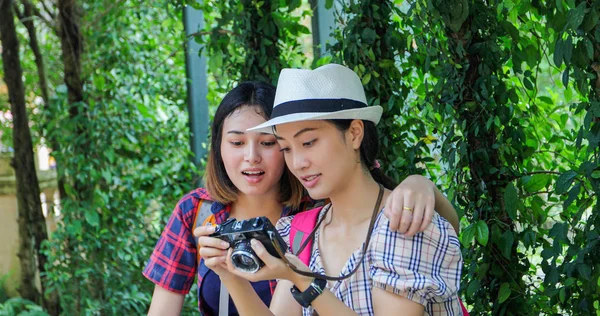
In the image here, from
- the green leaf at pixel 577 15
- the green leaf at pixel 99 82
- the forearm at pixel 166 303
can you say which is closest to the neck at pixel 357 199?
the green leaf at pixel 577 15

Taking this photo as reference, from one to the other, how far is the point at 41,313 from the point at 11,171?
206 cm

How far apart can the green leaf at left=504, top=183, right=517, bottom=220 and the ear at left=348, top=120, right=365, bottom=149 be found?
64 cm

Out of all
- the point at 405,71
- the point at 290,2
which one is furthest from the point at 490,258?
the point at 290,2

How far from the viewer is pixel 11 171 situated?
25.0 feet

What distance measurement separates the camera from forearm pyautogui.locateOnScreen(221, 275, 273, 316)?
208cm

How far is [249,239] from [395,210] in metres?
0.35

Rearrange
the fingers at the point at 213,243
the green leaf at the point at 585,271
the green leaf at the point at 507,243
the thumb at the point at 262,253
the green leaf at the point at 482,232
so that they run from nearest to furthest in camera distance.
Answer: the thumb at the point at 262,253, the fingers at the point at 213,243, the green leaf at the point at 585,271, the green leaf at the point at 482,232, the green leaf at the point at 507,243

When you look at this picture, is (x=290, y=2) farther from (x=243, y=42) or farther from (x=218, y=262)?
(x=218, y=262)

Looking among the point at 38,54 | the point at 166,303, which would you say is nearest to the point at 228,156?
the point at 166,303

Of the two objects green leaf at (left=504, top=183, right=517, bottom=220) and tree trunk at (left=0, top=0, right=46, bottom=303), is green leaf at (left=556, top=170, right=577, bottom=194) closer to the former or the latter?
green leaf at (left=504, top=183, right=517, bottom=220)

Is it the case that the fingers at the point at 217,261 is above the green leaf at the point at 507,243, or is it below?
above

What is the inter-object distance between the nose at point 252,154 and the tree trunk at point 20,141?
389 centimetres

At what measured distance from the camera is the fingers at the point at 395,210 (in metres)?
1.91

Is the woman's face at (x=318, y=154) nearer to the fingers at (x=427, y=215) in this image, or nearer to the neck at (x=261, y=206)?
the fingers at (x=427, y=215)
